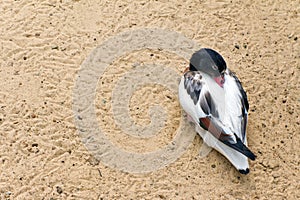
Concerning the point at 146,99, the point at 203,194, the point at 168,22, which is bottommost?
the point at 203,194

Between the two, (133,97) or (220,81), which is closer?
(220,81)

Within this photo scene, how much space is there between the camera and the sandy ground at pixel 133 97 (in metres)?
3.95

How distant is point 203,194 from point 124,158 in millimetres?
638

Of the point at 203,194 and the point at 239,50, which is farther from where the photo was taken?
the point at 239,50

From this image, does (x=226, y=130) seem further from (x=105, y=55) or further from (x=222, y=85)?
(x=105, y=55)

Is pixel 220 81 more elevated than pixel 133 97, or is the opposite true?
pixel 220 81

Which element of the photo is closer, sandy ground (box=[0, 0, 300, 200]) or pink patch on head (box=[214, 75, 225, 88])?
sandy ground (box=[0, 0, 300, 200])

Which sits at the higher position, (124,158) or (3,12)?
(3,12)

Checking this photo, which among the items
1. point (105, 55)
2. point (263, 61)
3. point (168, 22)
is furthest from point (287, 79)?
point (105, 55)

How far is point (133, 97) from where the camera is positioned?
441 cm

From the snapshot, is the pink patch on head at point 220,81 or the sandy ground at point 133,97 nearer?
the sandy ground at point 133,97

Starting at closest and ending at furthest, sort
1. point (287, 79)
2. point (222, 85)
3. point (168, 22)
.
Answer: point (222, 85), point (287, 79), point (168, 22)

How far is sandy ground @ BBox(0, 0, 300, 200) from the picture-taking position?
13.0ft

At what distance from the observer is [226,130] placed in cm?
391
